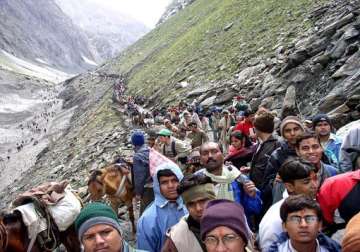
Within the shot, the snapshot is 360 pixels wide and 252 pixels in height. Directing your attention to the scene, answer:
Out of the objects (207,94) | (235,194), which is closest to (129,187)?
(235,194)

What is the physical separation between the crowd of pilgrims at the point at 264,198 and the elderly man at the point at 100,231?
140 mm

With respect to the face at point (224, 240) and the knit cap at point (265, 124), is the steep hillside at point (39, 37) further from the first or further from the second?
the face at point (224, 240)

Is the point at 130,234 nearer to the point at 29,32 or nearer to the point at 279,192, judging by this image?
the point at 279,192

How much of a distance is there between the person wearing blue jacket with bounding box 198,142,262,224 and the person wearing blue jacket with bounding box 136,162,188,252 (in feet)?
1.26

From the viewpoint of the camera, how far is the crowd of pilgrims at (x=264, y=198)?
3284 millimetres

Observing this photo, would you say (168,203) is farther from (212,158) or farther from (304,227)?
(304,227)

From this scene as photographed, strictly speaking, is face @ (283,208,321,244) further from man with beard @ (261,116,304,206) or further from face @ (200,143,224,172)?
face @ (200,143,224,172)

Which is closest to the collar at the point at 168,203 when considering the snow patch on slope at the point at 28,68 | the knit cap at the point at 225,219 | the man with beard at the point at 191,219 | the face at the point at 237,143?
the man with beard at the point at 191,219

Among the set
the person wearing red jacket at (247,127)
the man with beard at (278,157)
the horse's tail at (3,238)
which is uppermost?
the horse's tail at (3,238)

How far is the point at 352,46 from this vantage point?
1252cm

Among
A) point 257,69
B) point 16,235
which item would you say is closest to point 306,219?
A: point 16,235

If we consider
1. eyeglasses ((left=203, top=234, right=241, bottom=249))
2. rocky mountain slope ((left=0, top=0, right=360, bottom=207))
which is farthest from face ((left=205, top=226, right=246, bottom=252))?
rocky mountain slope ((left=0, top=0, right=360, bottom=207))

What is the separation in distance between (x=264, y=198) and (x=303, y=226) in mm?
1783

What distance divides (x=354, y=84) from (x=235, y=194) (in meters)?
6.56
